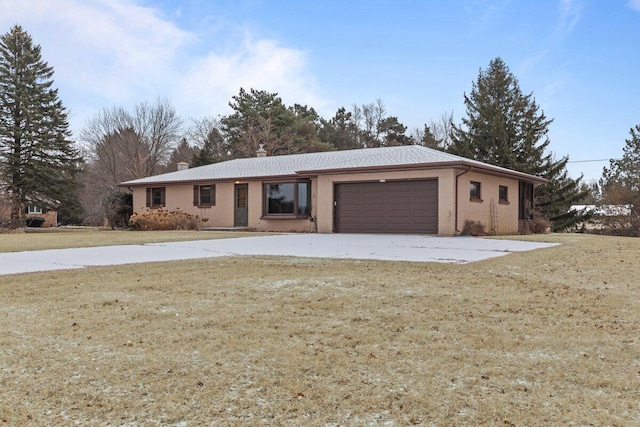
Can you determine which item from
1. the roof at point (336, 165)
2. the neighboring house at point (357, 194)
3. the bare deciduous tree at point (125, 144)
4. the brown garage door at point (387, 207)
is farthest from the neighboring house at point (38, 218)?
the brown garage door at point (387, 207)

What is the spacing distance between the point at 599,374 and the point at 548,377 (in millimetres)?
337

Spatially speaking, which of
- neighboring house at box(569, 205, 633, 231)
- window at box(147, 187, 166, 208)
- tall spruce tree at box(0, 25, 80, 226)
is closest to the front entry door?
window at box(147, 187, 166, 208)

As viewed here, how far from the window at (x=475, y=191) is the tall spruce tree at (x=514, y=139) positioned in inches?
524

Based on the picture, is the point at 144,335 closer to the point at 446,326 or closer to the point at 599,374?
the point at 446,326

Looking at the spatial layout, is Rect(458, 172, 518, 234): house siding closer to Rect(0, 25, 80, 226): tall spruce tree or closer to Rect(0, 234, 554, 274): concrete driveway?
Rect(0, 234, 554, 274): concrete driveway

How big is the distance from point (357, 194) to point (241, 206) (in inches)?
247

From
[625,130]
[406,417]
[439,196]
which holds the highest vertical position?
[625,130]

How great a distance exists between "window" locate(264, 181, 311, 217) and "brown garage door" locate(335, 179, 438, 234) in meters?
1.70

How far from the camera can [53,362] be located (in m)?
3.24

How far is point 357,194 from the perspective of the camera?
61.1ft

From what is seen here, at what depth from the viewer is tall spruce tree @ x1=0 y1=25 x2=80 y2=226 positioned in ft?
97.3

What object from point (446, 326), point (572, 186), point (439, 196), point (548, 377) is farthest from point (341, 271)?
point (572, 186)

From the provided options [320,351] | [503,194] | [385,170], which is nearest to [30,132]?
[385,170]

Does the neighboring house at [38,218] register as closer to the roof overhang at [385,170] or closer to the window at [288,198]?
the roof overhang at [385,170]
